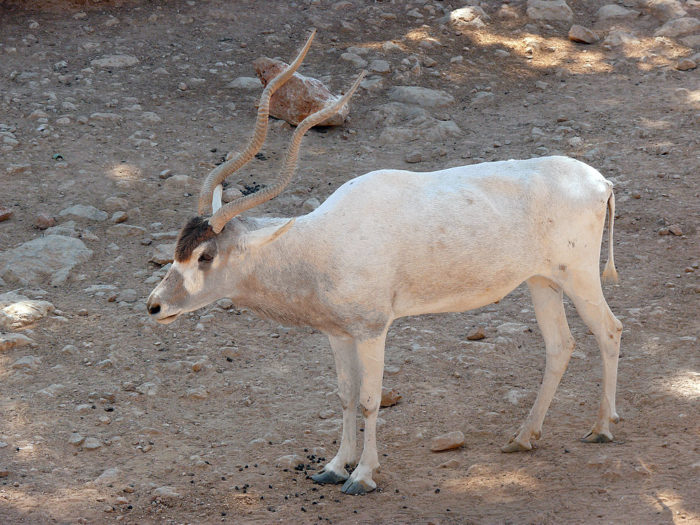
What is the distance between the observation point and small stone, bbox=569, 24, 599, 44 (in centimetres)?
1389

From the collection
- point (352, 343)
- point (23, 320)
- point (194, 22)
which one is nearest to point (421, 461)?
point (352, 343)

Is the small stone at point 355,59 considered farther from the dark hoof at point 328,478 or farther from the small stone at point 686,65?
the dark hoof at point 328,478

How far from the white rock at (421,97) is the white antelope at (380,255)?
6.17 meters

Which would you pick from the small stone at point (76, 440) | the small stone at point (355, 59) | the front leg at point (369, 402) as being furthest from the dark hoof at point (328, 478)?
the small stone at point (355, 59)

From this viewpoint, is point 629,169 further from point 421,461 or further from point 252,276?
point 252,276

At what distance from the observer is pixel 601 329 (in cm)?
639

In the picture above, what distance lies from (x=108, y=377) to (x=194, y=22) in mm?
8173

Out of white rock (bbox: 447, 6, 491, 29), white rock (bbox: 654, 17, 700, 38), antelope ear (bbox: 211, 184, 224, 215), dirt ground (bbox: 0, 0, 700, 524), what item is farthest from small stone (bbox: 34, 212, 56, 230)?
white rock (bbox: 654, 17, 700, 38)

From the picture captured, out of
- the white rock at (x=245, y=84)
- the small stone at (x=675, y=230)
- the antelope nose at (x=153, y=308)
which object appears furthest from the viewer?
the white rock at (x=245, y=84)

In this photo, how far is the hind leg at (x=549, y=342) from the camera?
650cm

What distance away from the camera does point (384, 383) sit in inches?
290

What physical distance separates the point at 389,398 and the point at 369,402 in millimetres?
1119

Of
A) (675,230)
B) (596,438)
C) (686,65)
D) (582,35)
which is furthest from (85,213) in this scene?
(686,65)

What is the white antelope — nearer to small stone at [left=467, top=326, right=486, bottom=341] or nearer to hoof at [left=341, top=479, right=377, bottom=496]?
hoof at [left=341, top=479, right=377, bottom=496]
